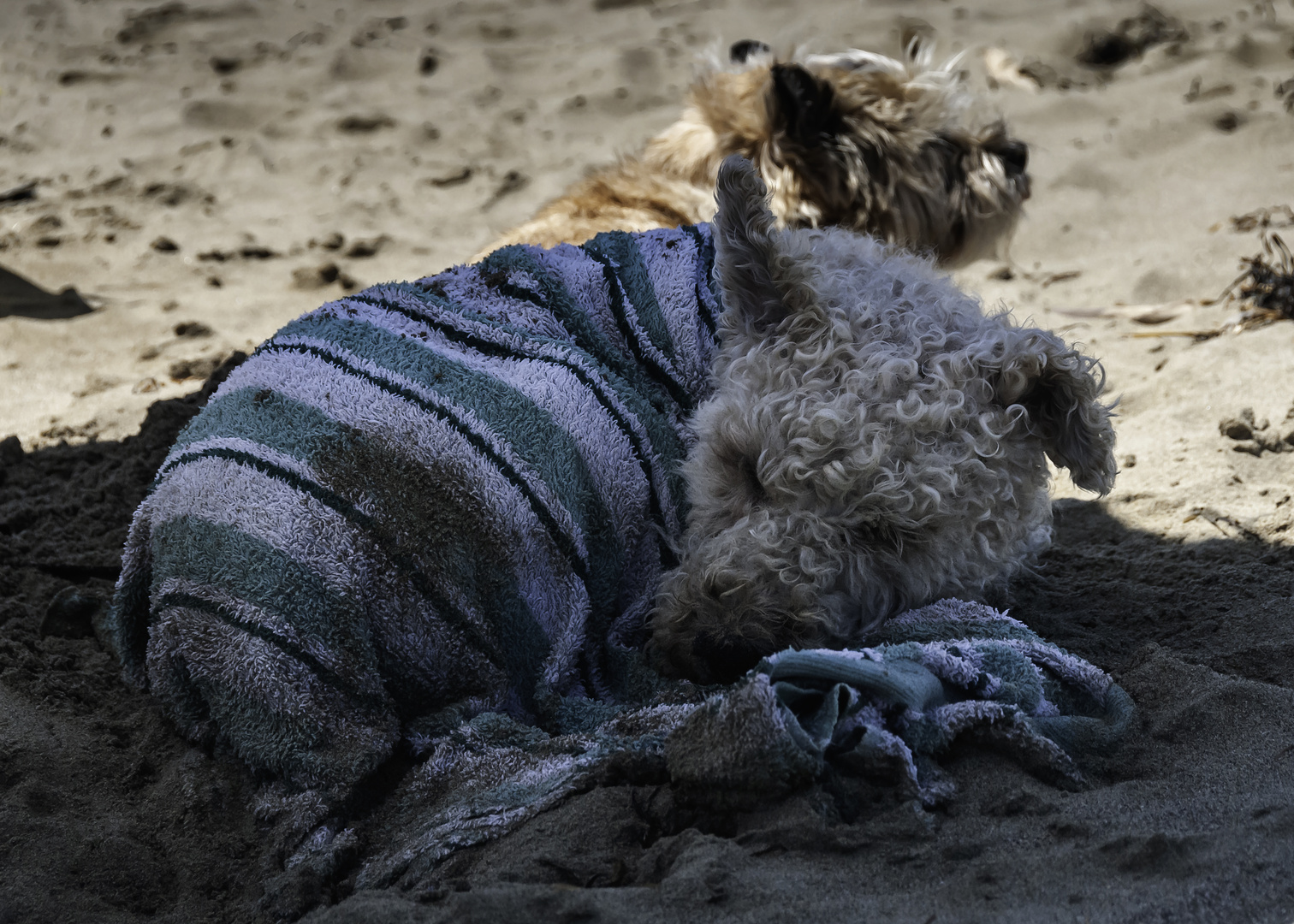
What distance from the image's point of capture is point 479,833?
6.26ft

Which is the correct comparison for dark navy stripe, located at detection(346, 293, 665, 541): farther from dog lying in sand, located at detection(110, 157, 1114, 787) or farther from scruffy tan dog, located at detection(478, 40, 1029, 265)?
scruffy tan dog, located at detection(478, 40, 1029, 265)

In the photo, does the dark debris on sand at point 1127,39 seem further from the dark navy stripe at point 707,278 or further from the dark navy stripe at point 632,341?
the dark navy stripe at point 632,341

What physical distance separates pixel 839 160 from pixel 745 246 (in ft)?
6.86

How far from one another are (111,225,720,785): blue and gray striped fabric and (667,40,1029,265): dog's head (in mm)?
2083

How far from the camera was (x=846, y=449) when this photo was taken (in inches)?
91.3

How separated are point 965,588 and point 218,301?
13.2 ft

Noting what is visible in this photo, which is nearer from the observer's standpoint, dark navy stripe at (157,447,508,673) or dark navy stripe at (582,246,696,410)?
dark navy stripe at (157,447,508,673)

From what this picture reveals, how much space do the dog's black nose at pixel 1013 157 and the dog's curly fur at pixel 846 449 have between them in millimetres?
2379

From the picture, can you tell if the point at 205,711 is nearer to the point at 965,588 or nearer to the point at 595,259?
the point at 595,259

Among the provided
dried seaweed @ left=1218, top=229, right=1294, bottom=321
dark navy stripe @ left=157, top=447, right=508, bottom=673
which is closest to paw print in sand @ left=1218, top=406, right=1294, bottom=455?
dried seaweed @ left=1218, top=229, right=1294, bottom=321

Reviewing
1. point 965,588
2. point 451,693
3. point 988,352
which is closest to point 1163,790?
point 965,588

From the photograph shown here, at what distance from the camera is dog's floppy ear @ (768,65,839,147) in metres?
4.31

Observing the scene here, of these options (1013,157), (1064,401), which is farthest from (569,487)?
(1013,157)

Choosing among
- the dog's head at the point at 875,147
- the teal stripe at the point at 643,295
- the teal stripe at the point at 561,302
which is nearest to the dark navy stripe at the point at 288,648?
the teal stripe at the point at 561,302
